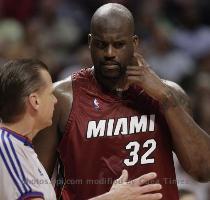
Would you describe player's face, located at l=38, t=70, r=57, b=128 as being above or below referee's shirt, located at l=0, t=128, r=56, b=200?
above

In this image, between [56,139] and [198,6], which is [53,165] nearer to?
[56,139]

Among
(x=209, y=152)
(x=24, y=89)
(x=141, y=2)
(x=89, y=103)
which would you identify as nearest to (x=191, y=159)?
(x=209, y=152)

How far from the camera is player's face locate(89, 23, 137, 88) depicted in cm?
436

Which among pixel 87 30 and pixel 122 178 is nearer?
pixel 122 178

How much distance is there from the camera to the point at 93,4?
9.95 meters

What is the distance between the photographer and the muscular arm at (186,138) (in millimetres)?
4445

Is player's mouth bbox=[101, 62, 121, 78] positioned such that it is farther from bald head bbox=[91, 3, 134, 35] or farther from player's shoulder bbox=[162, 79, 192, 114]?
player's shoulder bbox=[162, 79, 192, 114]

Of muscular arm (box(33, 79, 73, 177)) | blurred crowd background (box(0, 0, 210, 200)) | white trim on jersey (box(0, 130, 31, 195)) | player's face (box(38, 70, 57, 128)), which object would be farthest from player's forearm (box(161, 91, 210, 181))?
blurred crowd background (box(0, 0, 210, 200))

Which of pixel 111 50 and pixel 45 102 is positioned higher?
pixel 111 50

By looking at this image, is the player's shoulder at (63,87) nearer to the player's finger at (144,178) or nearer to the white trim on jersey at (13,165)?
the player's finger at (144,178)

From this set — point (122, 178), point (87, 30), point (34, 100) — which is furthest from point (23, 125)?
point (87, 30)

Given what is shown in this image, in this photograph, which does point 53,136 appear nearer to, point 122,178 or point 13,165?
point 122,178

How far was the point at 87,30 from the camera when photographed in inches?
386

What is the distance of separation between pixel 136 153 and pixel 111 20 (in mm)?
850
